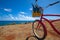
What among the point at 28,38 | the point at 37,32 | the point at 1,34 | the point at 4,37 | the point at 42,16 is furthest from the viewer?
the point at 1,34

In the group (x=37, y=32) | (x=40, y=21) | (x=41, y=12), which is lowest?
(x=37, y=32)

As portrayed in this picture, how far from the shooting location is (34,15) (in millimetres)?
5047

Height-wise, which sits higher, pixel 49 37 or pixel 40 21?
pixel 40 21

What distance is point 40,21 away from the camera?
489cm

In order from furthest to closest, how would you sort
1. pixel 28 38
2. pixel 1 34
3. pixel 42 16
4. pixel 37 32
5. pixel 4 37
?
pixel 1 34 < pixel 4 37 < pixel 28 38 < pixel 37 32 < pixel 42 16

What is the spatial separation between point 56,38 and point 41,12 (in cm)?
161

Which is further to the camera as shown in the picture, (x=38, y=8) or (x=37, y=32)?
(x=37, y=32)

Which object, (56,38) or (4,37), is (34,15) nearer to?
Answer: (56,38)

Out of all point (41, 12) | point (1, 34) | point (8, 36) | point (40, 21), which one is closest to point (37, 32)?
point (40, 21)

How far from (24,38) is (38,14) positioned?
165cm

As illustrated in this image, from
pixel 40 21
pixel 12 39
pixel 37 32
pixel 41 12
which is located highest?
pixel 41 12

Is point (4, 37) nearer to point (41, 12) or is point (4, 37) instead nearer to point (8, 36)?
point (8, 36)

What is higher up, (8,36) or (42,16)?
(42,16)

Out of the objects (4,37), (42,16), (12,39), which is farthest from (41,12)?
(4,37)
